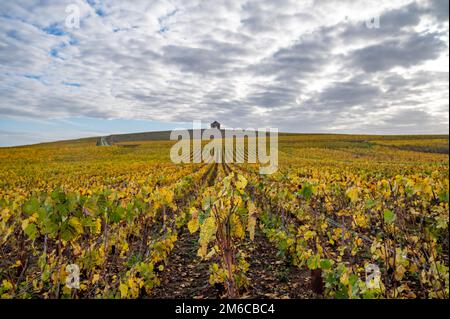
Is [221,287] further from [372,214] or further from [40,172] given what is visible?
[40,172]

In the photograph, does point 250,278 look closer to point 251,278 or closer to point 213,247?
point 251,278

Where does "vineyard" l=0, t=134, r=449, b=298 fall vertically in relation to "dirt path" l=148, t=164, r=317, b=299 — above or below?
above

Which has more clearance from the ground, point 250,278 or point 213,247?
point 213,247

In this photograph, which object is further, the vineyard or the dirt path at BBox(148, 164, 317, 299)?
the dirt path at BBox(148, 164, 317, 299)

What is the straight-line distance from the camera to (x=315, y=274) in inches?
137

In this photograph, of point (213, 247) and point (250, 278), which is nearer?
point (213, 247)

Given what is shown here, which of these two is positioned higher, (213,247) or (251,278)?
(213,247)

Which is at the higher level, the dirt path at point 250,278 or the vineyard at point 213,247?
the vineyard at point 213,247

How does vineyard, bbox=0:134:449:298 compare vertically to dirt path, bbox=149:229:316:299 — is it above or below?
above

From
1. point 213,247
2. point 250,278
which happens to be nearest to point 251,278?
point 250,278

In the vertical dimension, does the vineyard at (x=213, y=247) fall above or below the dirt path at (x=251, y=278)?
above

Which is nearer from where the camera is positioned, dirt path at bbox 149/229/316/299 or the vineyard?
the vineyard

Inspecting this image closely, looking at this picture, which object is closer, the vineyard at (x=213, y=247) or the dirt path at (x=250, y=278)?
the vineyard at (x=213, y=247)
